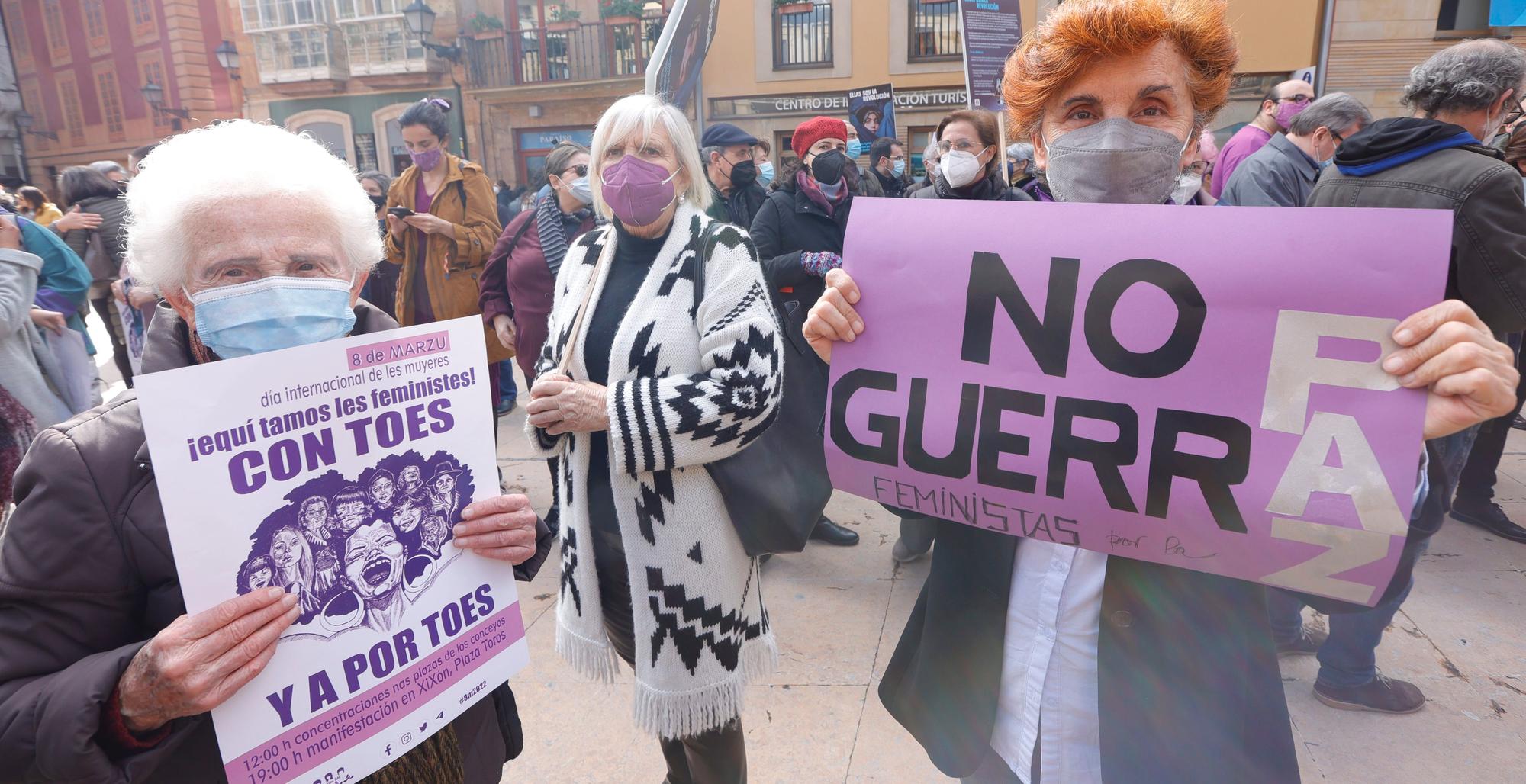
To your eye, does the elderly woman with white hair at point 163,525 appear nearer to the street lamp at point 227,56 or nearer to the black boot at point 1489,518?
the black boot at point 1489,518

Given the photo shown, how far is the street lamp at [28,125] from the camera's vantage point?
24375 mm

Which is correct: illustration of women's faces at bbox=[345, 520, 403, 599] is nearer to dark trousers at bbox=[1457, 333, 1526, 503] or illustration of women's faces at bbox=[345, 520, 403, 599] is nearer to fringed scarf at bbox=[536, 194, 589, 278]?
fringed scarf at bbox=[536, 194, 589, 278]

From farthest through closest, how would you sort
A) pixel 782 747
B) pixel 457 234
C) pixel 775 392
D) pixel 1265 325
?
pixel 457 234 → pixel 782 747 → pixel 775 392 → pixel 1265 325

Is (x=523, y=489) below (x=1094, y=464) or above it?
below

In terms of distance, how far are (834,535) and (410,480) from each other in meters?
3.14

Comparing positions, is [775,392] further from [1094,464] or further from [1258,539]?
[1258,539]

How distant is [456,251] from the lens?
4414 millimetres

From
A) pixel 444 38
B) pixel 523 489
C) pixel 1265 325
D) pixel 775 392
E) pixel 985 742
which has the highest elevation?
pixel 444 38

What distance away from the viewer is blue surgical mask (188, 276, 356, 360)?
3.72 ft

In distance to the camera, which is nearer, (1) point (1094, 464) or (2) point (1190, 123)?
(1) point (1094, 464)

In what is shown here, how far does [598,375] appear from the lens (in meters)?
1.92

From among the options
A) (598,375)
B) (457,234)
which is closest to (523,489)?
(457,234)

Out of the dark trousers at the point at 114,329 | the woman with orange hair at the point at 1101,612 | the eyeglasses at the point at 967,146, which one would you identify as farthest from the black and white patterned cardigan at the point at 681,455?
the dark trousers at the point at 114,329

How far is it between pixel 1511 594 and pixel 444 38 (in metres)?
23.4
